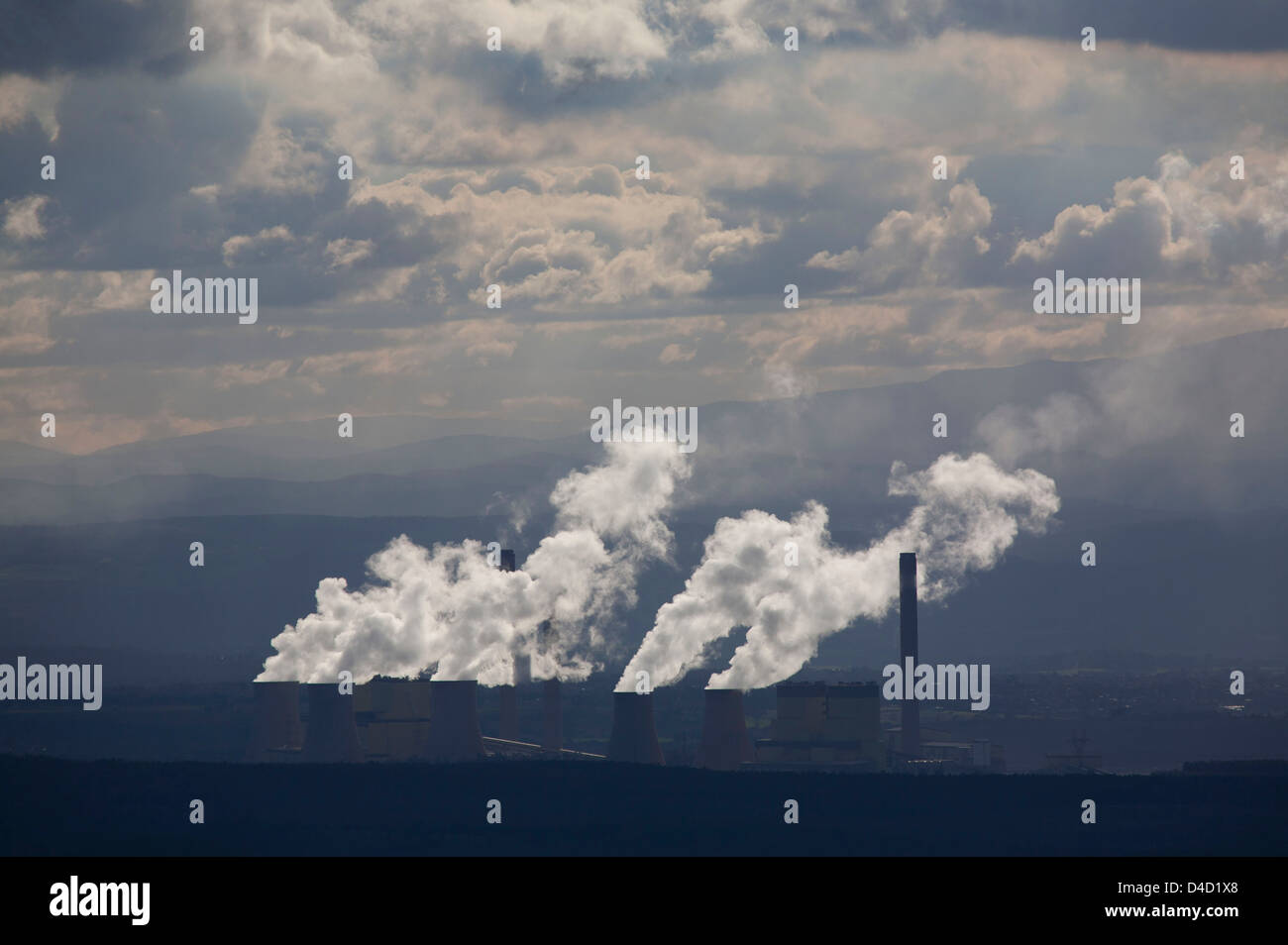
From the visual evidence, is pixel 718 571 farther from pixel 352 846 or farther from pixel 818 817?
pixel 352 846

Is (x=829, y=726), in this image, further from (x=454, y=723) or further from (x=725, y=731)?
(x=454, y=723)

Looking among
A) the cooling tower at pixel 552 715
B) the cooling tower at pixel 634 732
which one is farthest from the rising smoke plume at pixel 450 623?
the cooling tower at pixel 634 732

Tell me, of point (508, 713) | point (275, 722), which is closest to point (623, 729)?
point (275, 722)

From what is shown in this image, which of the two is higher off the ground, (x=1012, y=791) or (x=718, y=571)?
(x=718, y=571)

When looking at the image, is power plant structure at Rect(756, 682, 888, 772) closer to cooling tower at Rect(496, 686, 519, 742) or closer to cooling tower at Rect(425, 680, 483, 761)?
cooling tower at Rect(425, 680, 483, 761)
